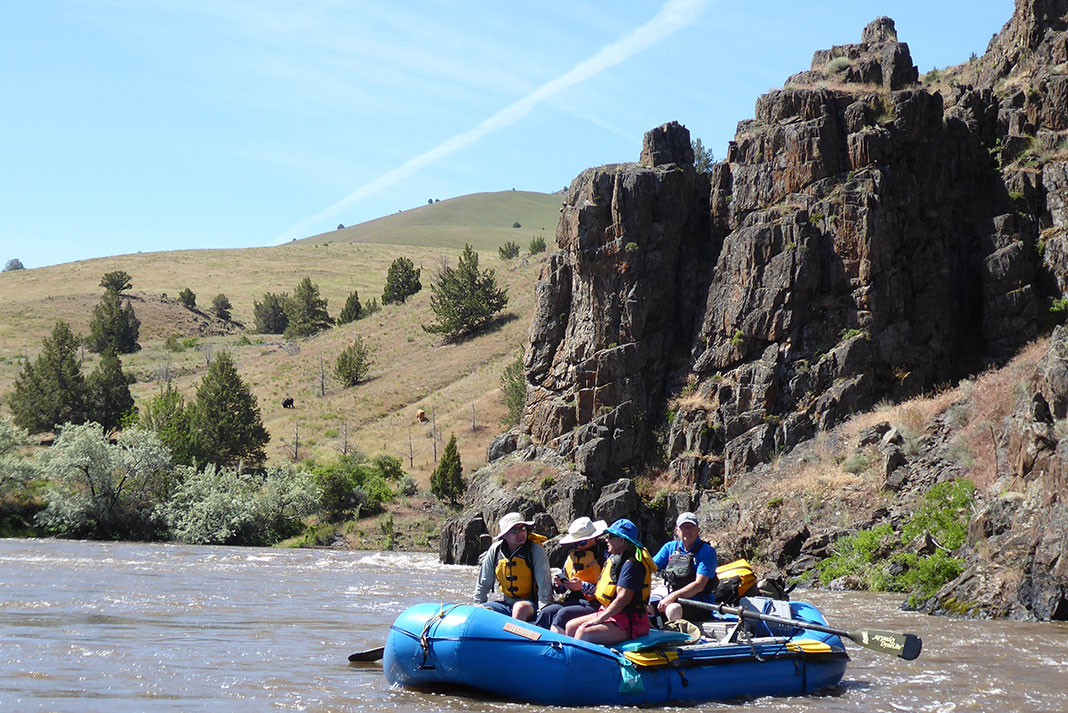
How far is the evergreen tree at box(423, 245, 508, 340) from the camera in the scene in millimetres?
80688

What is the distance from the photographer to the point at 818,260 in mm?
39500

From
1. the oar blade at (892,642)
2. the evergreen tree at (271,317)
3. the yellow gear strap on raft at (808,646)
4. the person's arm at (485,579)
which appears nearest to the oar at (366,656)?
the person's arm at (485,579)

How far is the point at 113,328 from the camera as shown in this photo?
9625 cm

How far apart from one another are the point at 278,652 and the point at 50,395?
56.9 m

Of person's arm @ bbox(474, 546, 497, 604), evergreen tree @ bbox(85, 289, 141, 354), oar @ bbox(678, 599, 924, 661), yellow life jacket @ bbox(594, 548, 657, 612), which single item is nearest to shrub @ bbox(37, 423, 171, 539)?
person's arm @ bbox(474, 546, 497, 604)

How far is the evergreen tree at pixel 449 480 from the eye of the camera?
51.1m

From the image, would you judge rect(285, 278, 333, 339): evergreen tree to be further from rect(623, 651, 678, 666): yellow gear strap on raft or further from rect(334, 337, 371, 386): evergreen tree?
rect(623, 651, 678, 666): yellow gear strap on raft

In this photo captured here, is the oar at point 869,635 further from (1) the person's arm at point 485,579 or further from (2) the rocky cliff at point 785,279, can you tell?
(2) the rocky cliff at point 785,279

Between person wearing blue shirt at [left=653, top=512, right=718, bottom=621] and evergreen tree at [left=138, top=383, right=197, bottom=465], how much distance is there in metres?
42.3

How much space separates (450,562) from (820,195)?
2032cm

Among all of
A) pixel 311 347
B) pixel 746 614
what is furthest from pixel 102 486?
pixel 311 347

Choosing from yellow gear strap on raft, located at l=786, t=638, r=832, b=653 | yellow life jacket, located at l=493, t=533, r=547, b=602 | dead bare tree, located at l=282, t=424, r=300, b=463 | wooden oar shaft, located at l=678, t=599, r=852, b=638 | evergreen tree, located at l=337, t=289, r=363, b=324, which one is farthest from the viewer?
evergreen tree, located at l=337, t=289, r=363, b=324

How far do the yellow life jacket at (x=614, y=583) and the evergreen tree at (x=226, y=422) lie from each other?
160 ft

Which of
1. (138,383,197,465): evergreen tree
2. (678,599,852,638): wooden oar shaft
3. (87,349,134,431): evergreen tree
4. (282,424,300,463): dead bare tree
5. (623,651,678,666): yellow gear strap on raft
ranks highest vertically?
(87,349,134,431): evergreen tree
